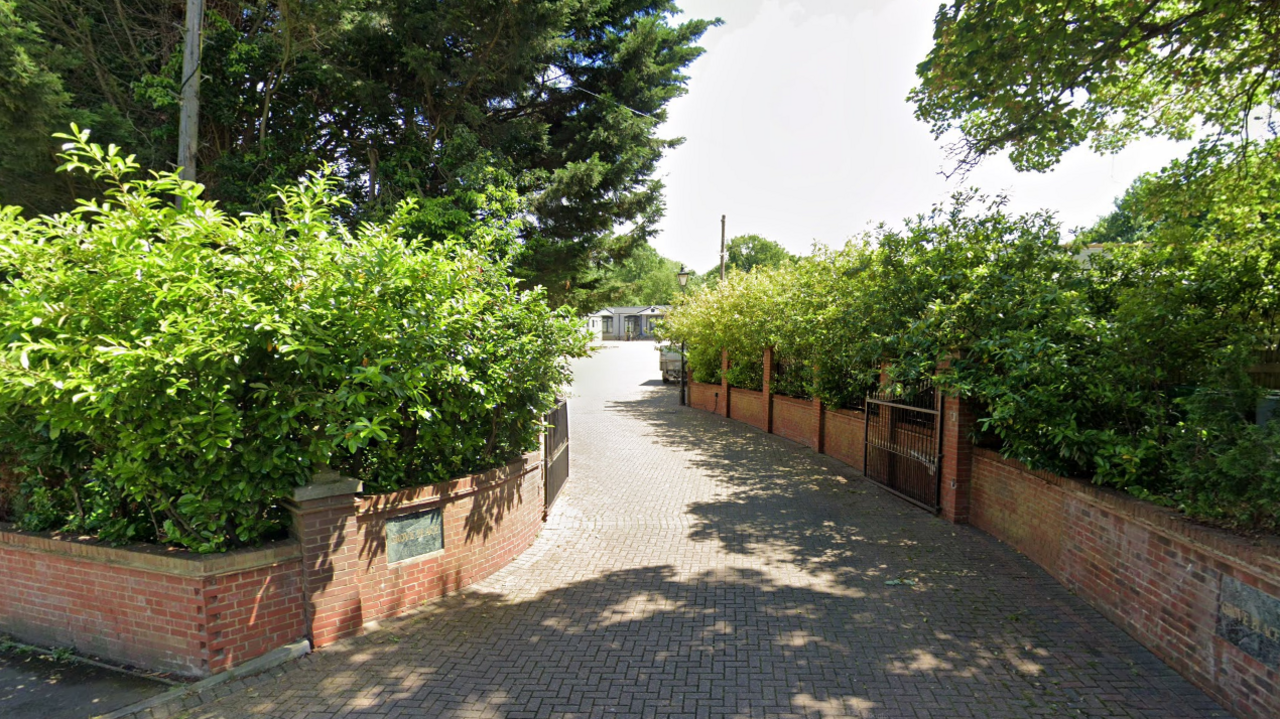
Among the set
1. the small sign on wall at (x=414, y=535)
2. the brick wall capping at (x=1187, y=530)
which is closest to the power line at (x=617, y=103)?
the small sign on wall at (x=414, y=535)

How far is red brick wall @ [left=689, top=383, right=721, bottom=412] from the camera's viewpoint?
18.7 meters

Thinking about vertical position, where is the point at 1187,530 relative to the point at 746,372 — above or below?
below

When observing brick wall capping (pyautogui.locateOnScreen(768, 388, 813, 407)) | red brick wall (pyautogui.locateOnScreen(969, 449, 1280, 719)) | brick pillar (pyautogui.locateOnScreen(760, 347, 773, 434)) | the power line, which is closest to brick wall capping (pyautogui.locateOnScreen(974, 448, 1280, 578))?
red brick wall (pyautogui.locateOnScreen(969, 449, 1280, 719))

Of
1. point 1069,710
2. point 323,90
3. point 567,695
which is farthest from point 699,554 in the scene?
point 323,90

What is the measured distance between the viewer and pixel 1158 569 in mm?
4145

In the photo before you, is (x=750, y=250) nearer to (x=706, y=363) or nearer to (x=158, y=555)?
(x=706, y=363)

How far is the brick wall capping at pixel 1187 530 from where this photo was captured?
10.8 feet

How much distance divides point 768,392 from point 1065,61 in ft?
31.3

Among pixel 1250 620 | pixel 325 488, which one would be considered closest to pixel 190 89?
pixel 325 488

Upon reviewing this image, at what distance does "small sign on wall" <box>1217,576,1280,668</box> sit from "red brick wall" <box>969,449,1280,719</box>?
0.12ft

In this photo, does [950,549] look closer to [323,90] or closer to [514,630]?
[514,630]

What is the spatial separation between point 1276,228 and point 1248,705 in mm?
4073

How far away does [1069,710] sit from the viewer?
3.55 metres

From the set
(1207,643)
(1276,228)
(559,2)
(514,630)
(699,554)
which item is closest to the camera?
(1207,643)
